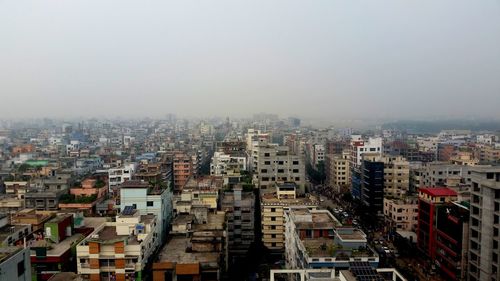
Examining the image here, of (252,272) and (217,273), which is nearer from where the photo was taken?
(217,273)

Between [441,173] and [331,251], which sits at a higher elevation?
[441,173]

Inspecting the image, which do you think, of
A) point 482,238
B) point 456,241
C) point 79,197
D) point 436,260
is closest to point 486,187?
point 482,238

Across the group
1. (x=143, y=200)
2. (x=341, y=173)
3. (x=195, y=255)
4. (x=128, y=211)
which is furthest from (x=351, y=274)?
(x=341, y=173)

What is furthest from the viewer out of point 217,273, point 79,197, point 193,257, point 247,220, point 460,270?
point 79,197

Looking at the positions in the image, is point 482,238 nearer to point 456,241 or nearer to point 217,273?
point 456,241

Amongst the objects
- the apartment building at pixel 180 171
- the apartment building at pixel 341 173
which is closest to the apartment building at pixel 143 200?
the apartment building at pixel 180 171

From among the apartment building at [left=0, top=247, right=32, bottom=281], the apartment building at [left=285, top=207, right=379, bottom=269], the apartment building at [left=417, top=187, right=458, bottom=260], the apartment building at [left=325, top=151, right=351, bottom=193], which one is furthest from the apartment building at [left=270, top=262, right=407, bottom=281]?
A: the apartment building at [left=325, top=151, right=351, bottom=193]

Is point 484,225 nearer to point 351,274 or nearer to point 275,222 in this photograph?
point 351,274

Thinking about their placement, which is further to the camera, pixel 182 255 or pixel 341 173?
pixel 341 173
